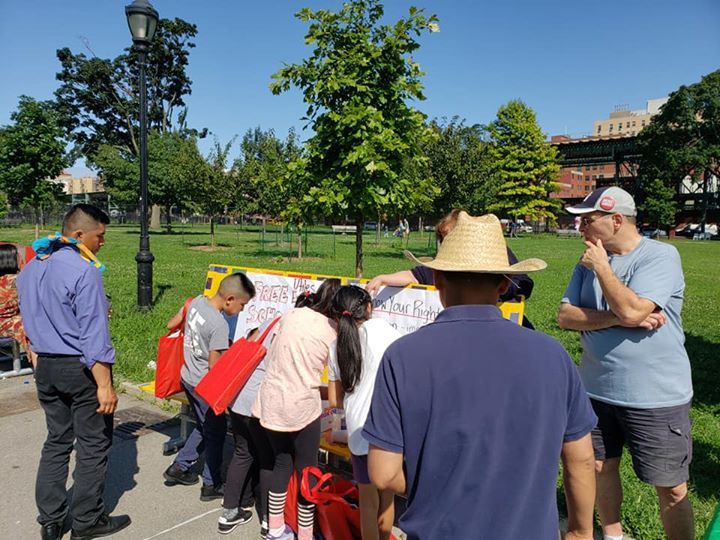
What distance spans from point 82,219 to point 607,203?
3190 mm

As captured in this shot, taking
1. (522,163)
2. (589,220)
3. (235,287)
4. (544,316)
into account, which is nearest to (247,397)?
(235,287)

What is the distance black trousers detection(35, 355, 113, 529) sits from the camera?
3.44 meters

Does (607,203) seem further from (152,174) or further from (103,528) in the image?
(152,174)

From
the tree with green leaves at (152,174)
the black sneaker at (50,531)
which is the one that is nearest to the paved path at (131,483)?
the black sneaker at (50,531)

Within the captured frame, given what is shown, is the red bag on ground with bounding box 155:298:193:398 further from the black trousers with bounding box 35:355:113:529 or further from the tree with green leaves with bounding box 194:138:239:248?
the tree with green leaves with bounding box 194:138:239:248

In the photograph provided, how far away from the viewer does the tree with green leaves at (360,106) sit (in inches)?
315

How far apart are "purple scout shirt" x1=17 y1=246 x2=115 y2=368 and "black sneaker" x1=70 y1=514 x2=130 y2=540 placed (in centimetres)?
113

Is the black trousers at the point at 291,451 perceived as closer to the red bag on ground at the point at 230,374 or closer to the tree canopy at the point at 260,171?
the red bag on ground at the point at 230,374

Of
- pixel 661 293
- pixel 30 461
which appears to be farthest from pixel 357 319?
pixel 30 461

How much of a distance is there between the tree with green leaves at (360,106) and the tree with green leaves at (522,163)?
160 feet

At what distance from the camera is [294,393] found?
328 centimetres

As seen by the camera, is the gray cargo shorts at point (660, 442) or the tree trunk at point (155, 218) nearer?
the gray cargo shorts at point (660, 442)

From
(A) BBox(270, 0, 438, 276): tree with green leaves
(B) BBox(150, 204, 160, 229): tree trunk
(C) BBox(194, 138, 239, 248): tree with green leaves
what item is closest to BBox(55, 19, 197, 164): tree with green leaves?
(B) BBox(150, 204, 160, 229): tree trunk

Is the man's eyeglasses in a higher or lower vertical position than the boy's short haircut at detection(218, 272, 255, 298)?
higher
